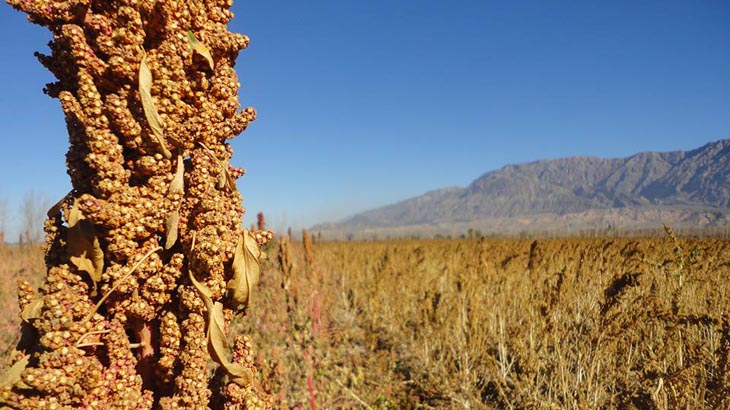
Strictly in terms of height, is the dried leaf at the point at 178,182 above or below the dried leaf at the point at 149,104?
below

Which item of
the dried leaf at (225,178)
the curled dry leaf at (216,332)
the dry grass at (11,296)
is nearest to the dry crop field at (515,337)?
the dry grass at (11,296)

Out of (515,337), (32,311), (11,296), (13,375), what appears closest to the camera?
(13,375)

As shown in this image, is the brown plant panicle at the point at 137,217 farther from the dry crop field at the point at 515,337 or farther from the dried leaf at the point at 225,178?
the dry crop field at the point at 515,337

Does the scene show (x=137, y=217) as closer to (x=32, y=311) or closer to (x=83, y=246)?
(x=83, y=246)

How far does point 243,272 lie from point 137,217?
0.38 metres

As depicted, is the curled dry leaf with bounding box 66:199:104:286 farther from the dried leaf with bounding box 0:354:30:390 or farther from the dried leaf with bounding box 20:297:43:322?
the dried leaf with bounding box 0:354:30:390

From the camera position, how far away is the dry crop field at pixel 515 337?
329 cm

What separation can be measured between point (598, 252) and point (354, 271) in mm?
6941

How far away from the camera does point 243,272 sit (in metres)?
1.35

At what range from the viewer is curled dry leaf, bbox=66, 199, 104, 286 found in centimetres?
121

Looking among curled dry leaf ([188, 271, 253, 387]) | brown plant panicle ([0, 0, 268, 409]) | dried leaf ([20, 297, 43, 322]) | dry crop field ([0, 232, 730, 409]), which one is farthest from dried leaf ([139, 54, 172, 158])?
dry crop field ([0, 232, 730, 409])

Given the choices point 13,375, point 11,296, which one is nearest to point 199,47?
point 13,375

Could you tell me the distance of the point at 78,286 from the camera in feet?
4.02

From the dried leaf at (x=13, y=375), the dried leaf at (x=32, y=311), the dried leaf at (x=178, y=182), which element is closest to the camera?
the dried leaf at (x=13, y=375)
